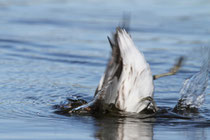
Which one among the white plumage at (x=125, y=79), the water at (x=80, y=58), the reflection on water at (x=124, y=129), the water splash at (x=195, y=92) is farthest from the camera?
the water splash at (x=195, y=92)

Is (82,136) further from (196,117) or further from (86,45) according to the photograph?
(86,45)

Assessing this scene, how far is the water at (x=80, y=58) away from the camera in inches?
161

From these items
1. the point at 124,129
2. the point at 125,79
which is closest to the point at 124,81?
the point at 125,79

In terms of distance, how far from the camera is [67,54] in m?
7.93

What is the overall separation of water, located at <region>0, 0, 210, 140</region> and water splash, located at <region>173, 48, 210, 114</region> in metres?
0.10

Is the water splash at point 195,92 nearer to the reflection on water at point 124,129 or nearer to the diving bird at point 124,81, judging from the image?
the diving bird at point 124,81

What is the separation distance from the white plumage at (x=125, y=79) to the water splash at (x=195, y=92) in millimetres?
548

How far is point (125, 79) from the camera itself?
4.37 meters

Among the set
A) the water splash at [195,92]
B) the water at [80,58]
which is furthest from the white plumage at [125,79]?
the water splash at [195,92]

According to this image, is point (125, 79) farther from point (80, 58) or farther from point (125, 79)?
point (80, 58)

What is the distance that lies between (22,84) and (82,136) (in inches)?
86.3

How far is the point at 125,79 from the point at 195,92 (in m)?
1.16

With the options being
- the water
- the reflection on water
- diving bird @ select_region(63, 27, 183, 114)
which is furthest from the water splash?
the reflection on water

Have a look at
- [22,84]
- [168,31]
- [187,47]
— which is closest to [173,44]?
[187,47]
